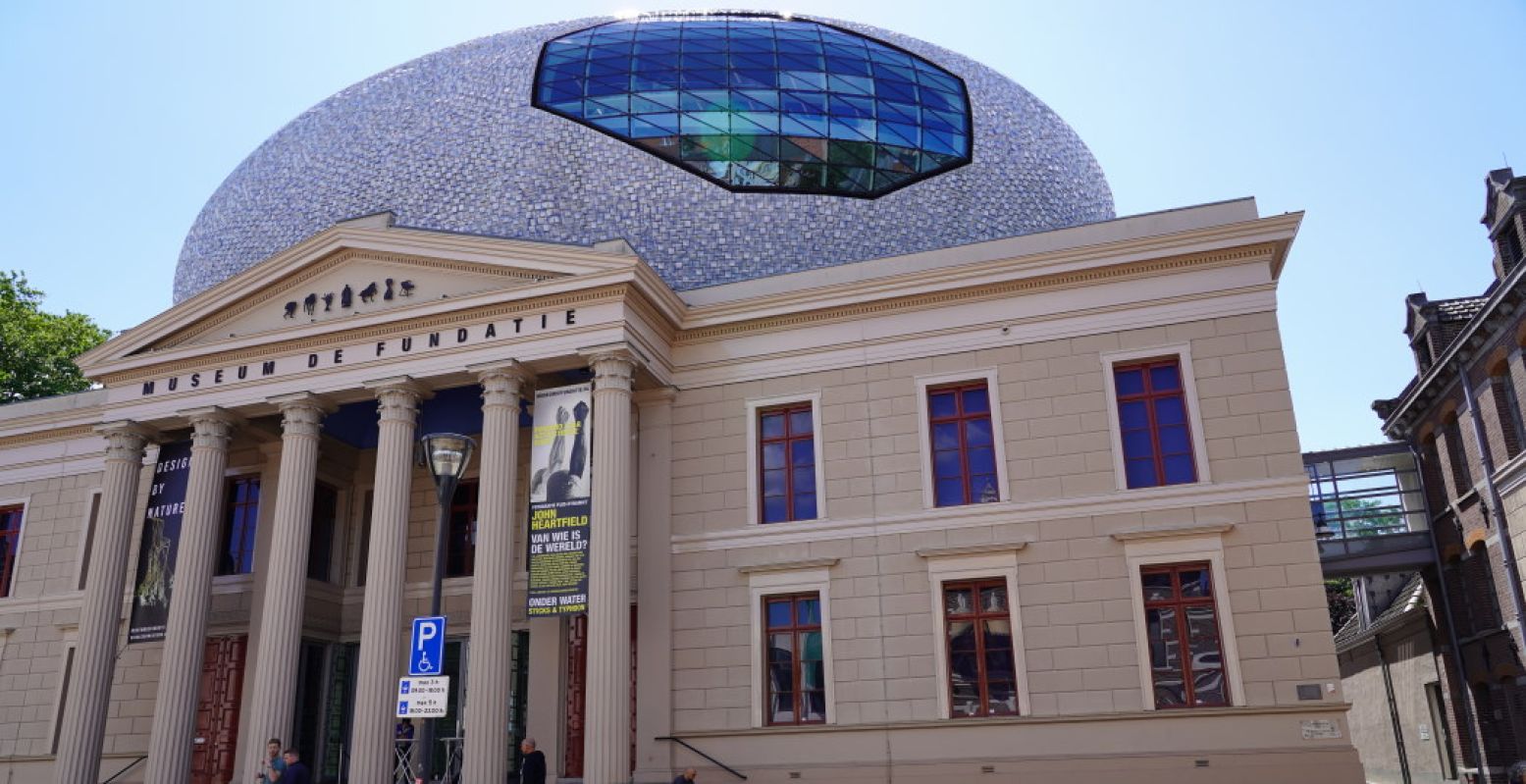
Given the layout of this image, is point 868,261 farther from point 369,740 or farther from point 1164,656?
point 369,740

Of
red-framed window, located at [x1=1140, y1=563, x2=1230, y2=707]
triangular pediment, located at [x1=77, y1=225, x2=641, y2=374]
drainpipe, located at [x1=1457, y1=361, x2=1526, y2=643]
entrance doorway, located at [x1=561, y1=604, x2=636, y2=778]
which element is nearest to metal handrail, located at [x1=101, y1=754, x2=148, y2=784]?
triangular pediment, located at [x1=77, y1=225, x2=641, y2=374]

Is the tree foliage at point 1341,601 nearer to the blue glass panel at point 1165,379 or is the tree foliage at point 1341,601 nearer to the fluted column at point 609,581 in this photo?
the blue glass panel at point 1165,379

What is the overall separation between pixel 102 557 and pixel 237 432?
139 inches

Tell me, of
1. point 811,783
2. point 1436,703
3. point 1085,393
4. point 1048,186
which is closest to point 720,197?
point 1048,186

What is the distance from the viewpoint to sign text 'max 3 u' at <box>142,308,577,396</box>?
72.1 feet

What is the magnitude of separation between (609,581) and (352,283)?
8697mm

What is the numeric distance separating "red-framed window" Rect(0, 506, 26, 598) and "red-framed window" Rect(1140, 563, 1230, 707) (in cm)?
2537

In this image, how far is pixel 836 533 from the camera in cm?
2127

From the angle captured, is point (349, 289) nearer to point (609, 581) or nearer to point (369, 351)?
point (369, 351)

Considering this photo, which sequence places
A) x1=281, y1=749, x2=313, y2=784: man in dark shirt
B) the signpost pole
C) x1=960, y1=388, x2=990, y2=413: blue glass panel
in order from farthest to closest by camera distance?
x1=960, y1=388, x2=990, y2=413: blue glass panel, x1=281, y1=749, x2=313, y2=784: man in dark shirt, the signpost pole

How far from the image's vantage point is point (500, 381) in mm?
21750

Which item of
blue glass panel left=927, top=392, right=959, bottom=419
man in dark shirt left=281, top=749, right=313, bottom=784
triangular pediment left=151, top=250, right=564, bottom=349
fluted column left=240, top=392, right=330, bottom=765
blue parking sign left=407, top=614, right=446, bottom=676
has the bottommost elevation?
man in dark shirt left=281, top=749, right=313, bottom=784

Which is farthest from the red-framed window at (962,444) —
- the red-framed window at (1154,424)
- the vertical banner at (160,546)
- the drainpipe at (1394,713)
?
the drainpipe at (1394,713)

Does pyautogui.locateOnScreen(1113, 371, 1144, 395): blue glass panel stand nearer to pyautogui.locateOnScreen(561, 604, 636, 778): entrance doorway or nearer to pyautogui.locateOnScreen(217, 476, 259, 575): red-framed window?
pyautogui.locateOnScreen(561, 604, 636, 778): entrance doorway
